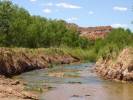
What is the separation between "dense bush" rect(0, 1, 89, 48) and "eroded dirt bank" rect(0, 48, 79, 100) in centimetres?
946

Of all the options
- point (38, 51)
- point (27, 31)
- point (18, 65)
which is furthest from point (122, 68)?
point (27, 31)

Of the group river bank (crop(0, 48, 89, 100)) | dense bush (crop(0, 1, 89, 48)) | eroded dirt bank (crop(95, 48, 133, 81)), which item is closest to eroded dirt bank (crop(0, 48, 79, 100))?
river bank (crop(0, 48, 89, 100))

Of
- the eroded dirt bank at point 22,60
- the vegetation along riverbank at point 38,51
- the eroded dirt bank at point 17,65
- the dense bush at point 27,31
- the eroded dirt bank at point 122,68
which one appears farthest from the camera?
the dense bush at point 27,31

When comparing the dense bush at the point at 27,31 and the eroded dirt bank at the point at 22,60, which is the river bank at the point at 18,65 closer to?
the eroded dirt bank at the point at 22,60

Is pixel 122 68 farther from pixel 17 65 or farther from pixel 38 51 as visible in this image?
pixel 38 51

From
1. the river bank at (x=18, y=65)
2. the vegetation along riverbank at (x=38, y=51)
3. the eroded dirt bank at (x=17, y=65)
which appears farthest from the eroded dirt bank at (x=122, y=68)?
the eroded dirt bank at (x=17, y=65)

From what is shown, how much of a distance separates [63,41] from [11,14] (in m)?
47.1

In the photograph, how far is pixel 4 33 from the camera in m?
82.1

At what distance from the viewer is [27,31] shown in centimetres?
9831

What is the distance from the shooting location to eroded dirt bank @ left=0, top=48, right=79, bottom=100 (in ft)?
93.0

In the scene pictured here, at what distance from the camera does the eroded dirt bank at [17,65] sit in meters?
28.4

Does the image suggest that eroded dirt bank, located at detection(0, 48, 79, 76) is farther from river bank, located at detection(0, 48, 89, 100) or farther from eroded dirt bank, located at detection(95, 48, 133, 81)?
eroded dirt bank, located at detection(95, 48, 133, 81)

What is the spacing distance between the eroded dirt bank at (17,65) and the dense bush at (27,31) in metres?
9.46

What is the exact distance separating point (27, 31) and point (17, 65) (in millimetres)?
47310
